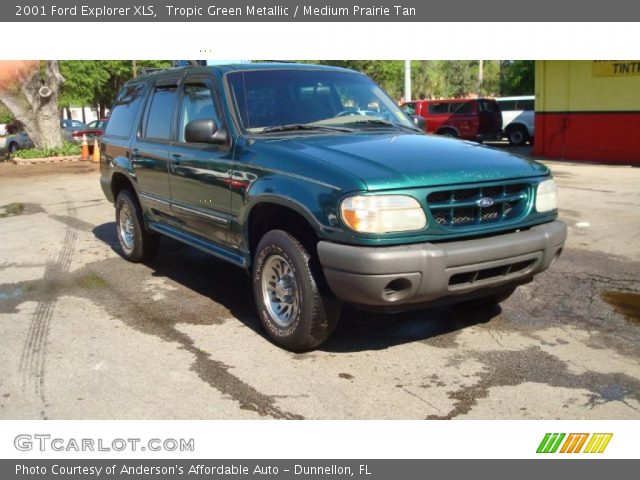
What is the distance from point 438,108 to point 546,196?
19.5 meters

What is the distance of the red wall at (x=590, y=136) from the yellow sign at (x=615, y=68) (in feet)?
3.16

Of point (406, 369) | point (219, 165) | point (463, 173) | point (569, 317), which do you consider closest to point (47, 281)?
point (219, 165)

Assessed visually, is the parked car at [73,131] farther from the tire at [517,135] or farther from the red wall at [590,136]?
the red wall at [590,136]

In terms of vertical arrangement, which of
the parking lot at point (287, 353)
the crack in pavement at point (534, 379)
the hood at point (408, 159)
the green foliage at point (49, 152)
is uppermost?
the hood at point (408, 159)

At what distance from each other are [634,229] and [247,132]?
18.1 feet

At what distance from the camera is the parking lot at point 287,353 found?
11.9ft

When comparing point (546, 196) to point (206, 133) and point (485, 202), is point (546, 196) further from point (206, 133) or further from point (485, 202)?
point (206, 133)

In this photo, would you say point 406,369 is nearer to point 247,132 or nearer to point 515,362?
point 515,362

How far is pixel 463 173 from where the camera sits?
391 cm

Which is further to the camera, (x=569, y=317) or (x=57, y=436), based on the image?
(x=569, y=317)

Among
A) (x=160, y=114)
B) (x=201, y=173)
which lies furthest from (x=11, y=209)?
(x=201, y=173)

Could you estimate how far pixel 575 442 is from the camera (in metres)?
3.28

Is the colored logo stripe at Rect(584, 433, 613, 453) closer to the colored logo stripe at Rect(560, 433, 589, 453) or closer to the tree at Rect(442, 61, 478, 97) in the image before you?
the colored logo stripe at Rect(560, 433, 589, 453)

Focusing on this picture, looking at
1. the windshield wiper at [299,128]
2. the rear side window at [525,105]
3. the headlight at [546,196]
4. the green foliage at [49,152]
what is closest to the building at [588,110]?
the rear side window at [525,105]
